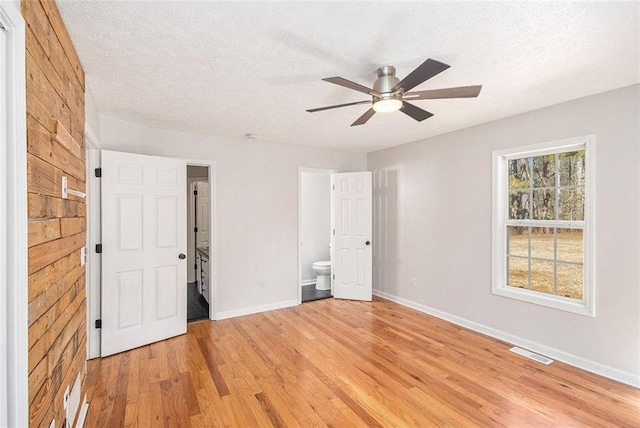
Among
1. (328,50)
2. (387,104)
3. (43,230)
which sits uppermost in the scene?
(328,50)

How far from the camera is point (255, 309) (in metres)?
4.30

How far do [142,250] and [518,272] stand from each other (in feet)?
13.5

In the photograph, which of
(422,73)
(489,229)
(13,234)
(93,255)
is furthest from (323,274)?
(13,234)

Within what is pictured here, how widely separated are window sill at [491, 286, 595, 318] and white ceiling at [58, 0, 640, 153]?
1905 millimetres

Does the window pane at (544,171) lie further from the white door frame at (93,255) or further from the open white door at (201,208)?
the open white door at (201,208)

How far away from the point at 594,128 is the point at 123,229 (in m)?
4.57

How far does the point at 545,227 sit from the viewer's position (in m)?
3.16

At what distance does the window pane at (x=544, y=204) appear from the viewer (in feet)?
10.3

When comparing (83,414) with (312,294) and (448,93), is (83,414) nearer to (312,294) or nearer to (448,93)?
(448,93)

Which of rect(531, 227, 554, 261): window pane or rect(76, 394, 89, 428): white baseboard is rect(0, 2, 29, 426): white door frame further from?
rect(531, 227, 554, 261): window pane

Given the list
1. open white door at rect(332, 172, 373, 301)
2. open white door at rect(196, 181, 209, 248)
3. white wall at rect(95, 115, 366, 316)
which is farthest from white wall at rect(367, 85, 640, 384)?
open white door at rect(196, 181, 209, 248)

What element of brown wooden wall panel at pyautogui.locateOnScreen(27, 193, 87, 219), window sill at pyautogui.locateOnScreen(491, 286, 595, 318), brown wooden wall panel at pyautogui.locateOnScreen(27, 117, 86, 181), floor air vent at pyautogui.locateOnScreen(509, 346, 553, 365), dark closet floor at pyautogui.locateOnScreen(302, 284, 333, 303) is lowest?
floor air vent at pyautogui.locateOnScreen(509, 346, 553, 365)

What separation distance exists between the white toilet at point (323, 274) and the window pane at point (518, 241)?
9.31 ft

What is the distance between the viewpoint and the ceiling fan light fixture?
2.08 meters
